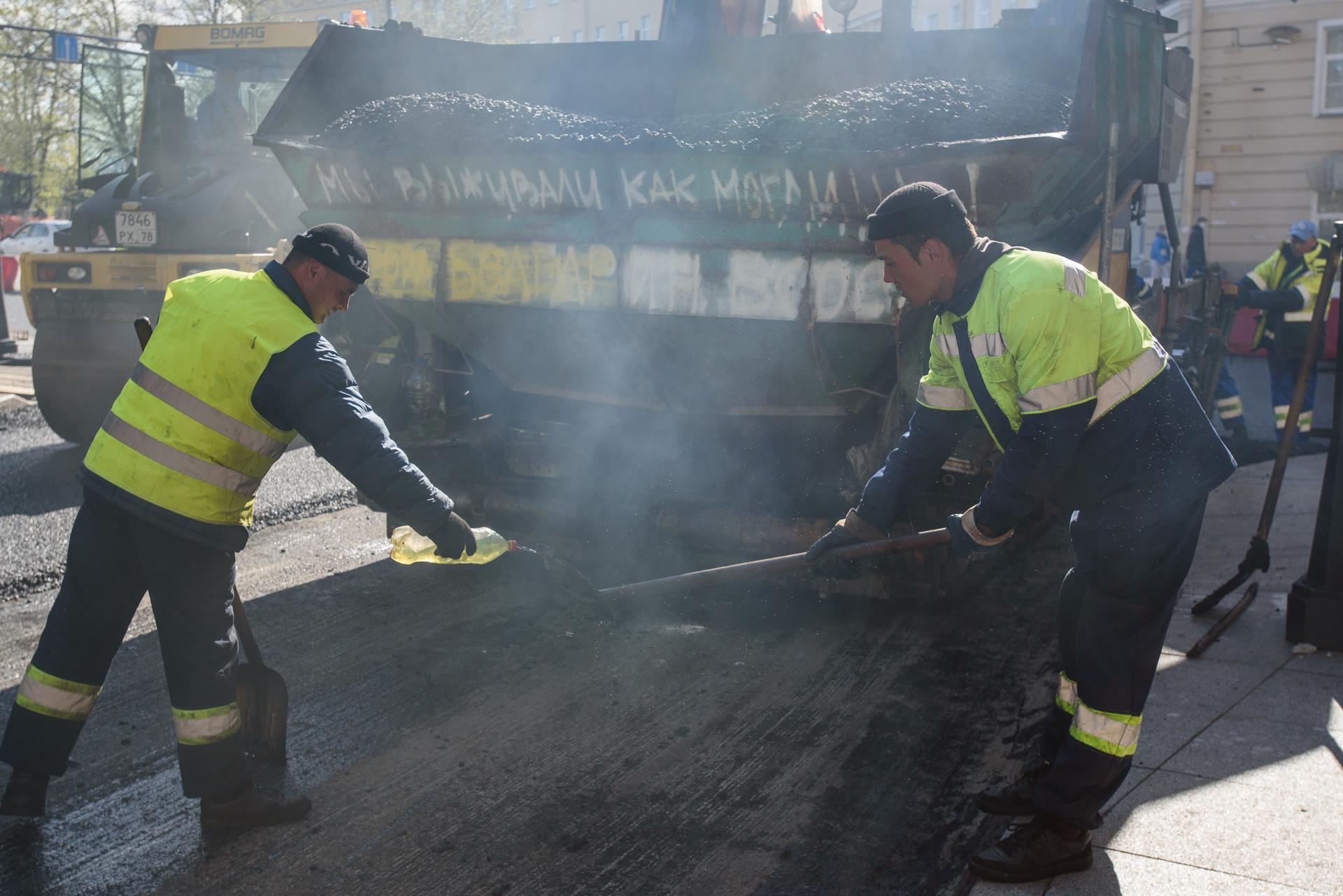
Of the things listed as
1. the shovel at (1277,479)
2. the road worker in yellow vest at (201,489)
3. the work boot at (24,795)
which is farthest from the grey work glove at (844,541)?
the work boot at (24,795)

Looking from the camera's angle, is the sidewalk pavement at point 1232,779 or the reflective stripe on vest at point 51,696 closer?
the sidewalk pavement at point 1232,779

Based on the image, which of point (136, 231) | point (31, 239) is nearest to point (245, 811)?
point (136, 231)

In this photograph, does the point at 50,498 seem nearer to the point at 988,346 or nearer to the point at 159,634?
the point at 159,634

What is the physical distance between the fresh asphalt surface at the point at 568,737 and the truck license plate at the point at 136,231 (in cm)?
338

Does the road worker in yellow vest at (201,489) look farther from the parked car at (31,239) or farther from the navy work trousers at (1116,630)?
the parked car at (31,239)

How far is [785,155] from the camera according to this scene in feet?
12.4

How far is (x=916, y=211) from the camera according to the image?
2594 mm

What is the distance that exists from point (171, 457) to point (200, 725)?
2.12 ft

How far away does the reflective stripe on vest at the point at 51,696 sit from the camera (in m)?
2.72

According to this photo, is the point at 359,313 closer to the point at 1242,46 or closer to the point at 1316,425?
the point at 1316,425

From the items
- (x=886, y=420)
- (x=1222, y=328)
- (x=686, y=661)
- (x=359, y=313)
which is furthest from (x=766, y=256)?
(x=1222, y=328)

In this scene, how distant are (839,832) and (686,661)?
3.88ft

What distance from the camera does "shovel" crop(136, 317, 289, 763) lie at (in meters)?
2.99

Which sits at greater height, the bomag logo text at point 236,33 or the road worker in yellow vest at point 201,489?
the bomag logo text at point 236,33
